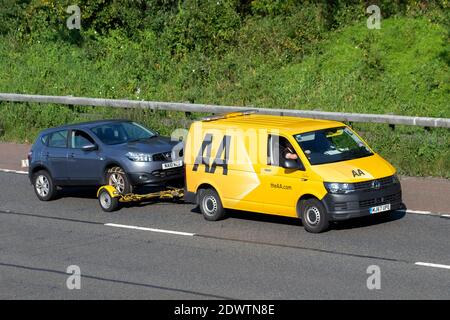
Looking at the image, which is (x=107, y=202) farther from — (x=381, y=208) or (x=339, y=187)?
(x=381, y=208)

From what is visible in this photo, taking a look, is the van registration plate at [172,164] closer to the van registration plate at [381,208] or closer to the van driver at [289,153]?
the van driver at [289,153]

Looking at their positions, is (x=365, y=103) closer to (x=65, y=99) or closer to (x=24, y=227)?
(x=65, y=99)

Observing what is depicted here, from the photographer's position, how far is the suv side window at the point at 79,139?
70.9ft

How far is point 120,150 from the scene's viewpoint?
20.9 m

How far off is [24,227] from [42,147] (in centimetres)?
309

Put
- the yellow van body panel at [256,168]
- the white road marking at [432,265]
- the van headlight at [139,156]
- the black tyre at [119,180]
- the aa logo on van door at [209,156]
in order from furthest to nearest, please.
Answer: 1. the black tyre at [119,180]
2. the van headlight at [139,156]
3. the aa logo on van door at [209,156]
4. the yellow van body panel at [256,168]
5. the white road marking at [432,265]

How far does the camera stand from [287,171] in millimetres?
18156

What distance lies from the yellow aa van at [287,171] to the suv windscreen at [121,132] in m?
2.44

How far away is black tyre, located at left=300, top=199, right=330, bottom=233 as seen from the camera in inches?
696

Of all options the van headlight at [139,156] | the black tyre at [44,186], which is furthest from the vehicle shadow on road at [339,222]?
the black tyre at [44,186]

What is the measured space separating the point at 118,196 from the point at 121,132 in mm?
1916

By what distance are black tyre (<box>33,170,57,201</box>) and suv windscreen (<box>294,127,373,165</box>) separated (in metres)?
6.07

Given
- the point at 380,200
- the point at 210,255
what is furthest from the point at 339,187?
the point at 210,255
